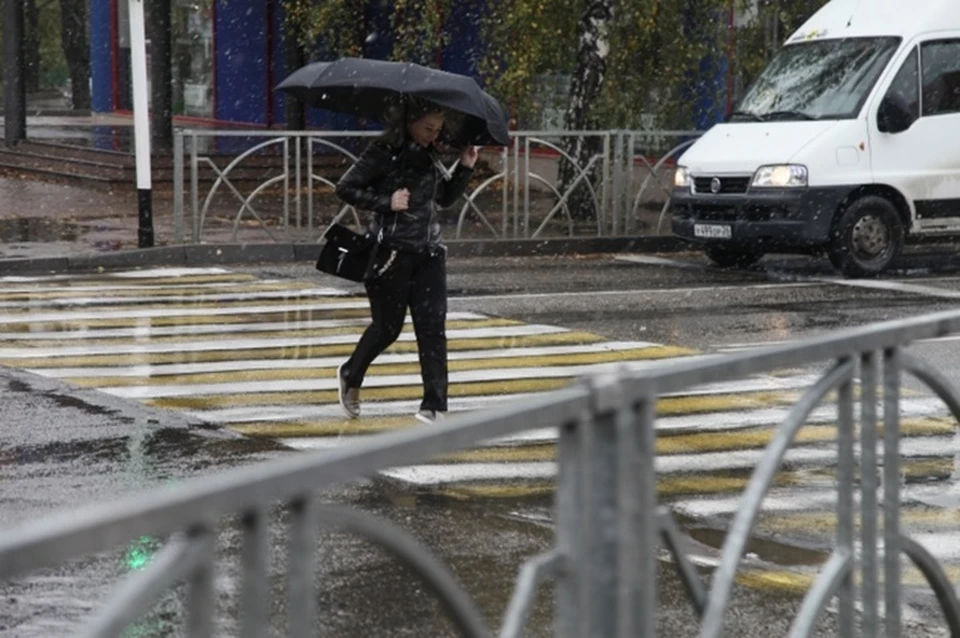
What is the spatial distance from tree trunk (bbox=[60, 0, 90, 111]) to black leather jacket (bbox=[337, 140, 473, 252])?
40854 millimetres

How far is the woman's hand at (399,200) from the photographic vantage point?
31.1ft

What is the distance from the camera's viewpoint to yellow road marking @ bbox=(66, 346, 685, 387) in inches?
434

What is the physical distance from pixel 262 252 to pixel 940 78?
21.9ft

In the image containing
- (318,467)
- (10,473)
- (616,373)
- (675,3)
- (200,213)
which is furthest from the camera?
(675,3)

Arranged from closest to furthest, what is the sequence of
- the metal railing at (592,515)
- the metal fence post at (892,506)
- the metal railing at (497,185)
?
the metal railing at (592,515), the metal fence post at (892,506), the metal railing at (497,185)

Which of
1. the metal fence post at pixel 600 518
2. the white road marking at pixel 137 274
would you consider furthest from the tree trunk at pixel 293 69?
the metal fence post at pixel 600 518

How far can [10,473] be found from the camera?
8469 mm

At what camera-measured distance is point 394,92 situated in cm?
967

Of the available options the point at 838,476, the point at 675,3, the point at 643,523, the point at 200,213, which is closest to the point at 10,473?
the point at 838,476

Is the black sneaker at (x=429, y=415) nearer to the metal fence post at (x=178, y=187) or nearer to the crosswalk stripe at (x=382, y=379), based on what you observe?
the crosswalk stripe at (x=382, y=379)

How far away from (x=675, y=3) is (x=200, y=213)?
Answer: 611 cm

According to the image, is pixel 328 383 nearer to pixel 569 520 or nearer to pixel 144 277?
pixel 144 277

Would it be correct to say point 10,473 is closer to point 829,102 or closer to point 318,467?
point 318,467

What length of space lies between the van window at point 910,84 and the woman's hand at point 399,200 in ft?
30.2
